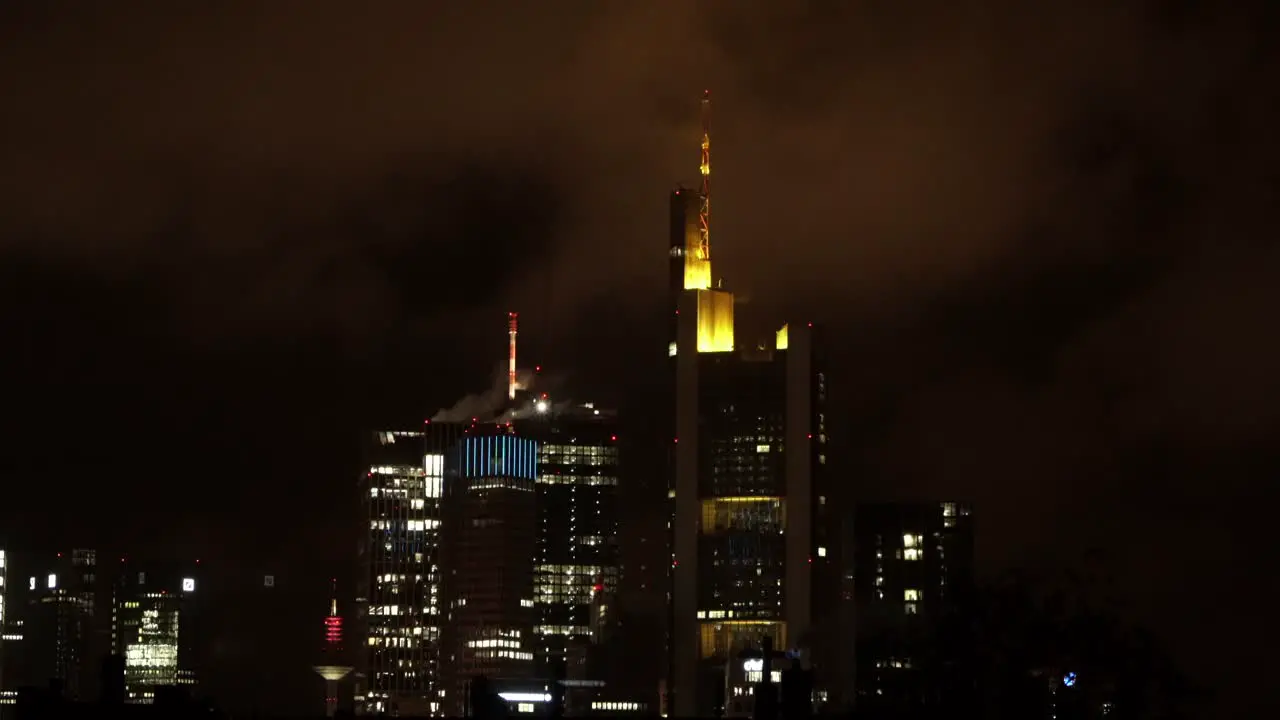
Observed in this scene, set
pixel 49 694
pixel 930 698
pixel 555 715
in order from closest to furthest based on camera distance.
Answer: pixel 49 694
pixel 555 715
pixel 930 698

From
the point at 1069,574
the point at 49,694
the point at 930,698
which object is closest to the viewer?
the point at 49,694

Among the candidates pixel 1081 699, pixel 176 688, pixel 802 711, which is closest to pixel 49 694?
pixel 176 688

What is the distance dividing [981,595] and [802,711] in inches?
2580

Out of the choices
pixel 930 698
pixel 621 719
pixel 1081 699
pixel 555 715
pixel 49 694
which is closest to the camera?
pixel 49 694

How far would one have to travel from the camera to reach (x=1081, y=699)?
127 meters

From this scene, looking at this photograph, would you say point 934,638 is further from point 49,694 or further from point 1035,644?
point 49,694

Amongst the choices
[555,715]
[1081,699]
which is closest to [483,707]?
[555,715]

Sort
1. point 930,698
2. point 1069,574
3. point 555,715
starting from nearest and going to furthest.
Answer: point 555,715 → point 1069,574 → point 930,698

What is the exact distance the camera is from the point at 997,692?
121 m

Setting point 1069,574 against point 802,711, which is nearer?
point 802,711

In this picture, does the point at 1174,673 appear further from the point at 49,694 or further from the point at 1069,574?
the point at 49,694

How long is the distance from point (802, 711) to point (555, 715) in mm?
9378

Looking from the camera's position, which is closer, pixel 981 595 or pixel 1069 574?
pixel 1069 574

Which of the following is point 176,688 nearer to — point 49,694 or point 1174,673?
point 49,694
